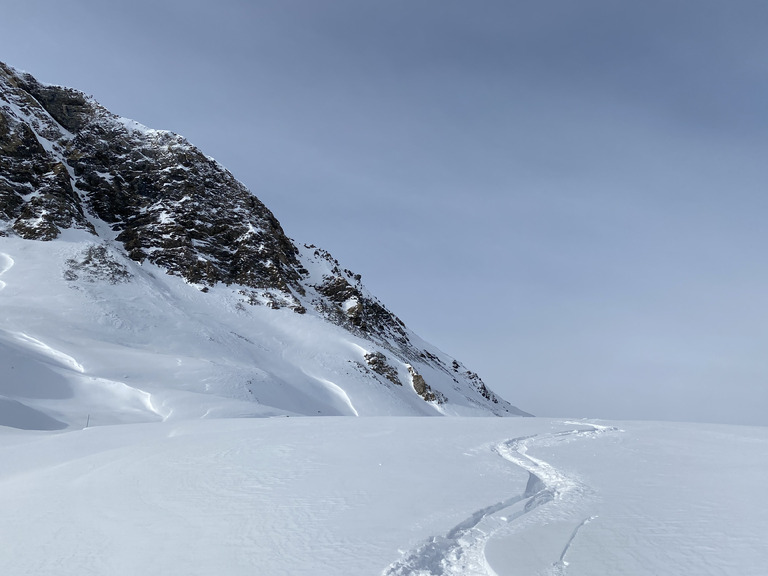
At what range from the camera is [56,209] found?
52750 mm

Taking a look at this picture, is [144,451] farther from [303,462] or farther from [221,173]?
[221,173]

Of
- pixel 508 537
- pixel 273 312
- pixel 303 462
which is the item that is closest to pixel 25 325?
pixel 273 312

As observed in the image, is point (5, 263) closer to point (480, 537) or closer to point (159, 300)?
point (159, 300)

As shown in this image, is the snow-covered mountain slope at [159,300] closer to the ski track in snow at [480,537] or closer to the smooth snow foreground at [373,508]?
the smooth snow foreground at [373,508]

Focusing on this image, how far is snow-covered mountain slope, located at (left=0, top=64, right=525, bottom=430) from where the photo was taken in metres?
26.9

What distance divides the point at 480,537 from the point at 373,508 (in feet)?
5.66

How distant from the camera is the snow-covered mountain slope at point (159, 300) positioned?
26942mm

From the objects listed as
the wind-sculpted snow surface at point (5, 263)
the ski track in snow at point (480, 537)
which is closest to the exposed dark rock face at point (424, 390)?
the wind-sculpted snow surface at point (5, 263)

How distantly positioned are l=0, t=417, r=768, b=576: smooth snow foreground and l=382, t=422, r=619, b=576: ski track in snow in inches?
1.0

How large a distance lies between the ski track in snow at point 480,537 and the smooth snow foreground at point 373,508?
25mm

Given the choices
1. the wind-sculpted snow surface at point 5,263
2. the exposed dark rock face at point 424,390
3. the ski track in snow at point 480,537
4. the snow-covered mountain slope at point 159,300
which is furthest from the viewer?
the exposed dark rock face at point 424,390

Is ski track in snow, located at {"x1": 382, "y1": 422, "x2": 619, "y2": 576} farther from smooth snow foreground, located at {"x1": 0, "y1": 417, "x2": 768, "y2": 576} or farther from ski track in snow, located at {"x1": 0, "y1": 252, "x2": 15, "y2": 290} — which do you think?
ski track in snow, located at {"x1": 0, "y1": 252, "x2": 15, "y2": 290}

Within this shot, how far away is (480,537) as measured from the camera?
609cm

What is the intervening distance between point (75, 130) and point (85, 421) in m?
66.8
